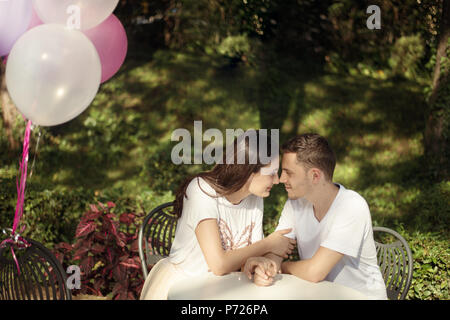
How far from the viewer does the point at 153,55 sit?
31.1 feet

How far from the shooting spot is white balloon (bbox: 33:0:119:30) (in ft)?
10.1

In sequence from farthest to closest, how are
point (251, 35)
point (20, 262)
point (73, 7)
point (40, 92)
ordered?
point (251, 35), point (73, 7), point (40, 92), point (20, 262)

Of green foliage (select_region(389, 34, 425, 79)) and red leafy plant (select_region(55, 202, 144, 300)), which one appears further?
green foliage (select_region(389, 34, 425, 79))

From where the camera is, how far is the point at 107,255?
3.93m

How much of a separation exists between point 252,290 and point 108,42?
7.77 feet

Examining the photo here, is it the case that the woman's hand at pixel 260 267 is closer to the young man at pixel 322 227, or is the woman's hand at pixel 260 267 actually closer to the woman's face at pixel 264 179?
the young man at pixel 322 227

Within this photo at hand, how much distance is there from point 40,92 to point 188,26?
7126mm

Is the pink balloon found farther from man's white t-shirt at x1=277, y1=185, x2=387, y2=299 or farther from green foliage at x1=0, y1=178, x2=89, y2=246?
man's white t-shirt at x1=277, y1=185, x2=387, y2=299


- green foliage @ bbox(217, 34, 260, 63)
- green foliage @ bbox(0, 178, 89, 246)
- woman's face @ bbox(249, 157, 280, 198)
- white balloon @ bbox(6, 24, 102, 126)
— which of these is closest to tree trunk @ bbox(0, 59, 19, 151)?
green foliage @ bbox(0, 178, 89, 246)

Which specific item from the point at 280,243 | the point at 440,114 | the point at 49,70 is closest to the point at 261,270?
the point at 280,243

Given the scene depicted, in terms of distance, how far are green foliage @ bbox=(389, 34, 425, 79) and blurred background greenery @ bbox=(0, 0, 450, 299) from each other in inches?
0.7
